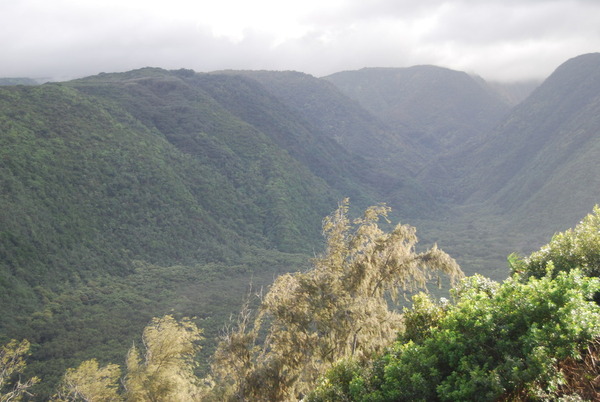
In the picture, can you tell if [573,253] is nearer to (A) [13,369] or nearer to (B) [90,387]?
(B) [90,387]

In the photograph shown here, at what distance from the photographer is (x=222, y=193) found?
88875 millimetres

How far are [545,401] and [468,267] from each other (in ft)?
227

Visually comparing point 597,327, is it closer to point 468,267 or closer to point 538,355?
point 538,355

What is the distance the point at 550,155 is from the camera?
381 feet

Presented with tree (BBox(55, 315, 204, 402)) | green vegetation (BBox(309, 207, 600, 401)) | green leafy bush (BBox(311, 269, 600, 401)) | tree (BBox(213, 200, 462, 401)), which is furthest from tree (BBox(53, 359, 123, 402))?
green leafy bush (BBox(311, 269, 600, 401))

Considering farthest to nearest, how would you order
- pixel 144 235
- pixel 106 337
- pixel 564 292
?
pixel 144 235, pixel 106 337, pixel 564 292

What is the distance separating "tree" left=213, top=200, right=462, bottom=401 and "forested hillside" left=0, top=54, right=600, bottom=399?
24329 millimetres

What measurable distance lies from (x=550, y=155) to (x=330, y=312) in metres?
121

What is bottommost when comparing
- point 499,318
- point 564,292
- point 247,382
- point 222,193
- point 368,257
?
point 222,193

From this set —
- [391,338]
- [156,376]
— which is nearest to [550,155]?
[391,338]

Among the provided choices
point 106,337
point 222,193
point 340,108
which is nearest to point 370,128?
point 340,108

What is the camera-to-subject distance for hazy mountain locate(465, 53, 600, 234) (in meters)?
90.6

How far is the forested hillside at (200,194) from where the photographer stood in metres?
50.2

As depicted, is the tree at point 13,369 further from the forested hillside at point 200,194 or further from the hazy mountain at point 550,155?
A: the hazy mountain at point 550,155
